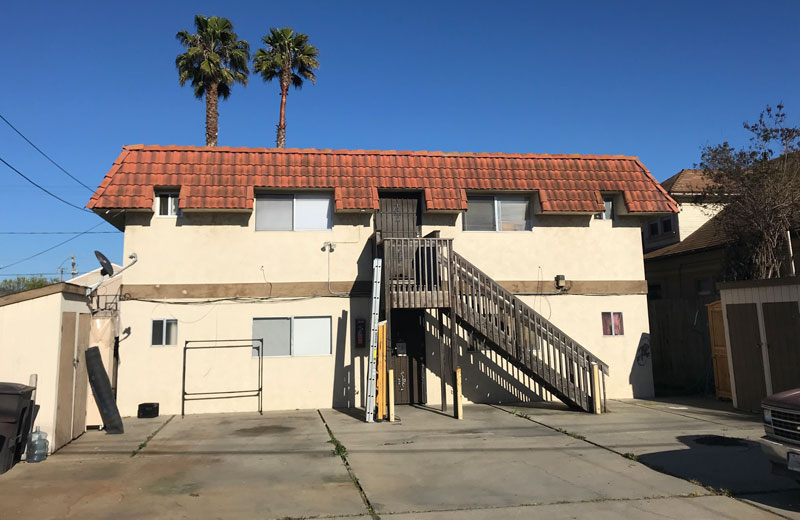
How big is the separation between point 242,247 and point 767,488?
11.1 metres

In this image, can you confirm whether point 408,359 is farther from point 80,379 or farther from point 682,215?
point 682,215

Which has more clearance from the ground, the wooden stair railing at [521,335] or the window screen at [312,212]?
the window screen at [312,212]

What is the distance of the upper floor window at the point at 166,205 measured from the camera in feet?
42.5

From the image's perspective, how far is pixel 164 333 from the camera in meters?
12.6

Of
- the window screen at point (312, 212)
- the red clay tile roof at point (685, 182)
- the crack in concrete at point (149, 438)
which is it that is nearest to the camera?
the crack in concrete at point (149, 438)

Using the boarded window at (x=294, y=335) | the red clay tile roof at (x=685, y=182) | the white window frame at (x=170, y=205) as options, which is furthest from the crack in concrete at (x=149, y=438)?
the red clay tile roof at (x=685, y=182)

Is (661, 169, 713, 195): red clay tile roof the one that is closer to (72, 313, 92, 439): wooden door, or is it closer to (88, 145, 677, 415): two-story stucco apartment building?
(88, 145, 677, 415): two-story stucco apartment building

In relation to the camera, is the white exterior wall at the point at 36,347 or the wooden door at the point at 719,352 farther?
the wooden door at the point at 719,352

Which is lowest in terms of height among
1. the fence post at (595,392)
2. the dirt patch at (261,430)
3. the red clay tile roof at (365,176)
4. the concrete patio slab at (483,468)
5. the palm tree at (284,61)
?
the concrete patio slab at (483,468)

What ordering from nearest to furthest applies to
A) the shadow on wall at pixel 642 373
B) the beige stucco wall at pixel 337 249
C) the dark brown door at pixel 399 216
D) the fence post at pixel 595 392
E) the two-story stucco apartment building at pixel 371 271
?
the fence post at pixel 595 392
the two-story stucco apartment building at pixel 371 271
the beige stucco wall at pixel 337 249
the dark brown door at pixel 399 216
the shadow on wall at pixel 642 373

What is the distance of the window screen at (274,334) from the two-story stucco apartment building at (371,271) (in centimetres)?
3

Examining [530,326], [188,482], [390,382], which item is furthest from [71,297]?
[530,326]

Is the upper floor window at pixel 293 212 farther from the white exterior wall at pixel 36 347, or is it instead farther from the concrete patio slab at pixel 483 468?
the white exterior wall at pixel 36 347

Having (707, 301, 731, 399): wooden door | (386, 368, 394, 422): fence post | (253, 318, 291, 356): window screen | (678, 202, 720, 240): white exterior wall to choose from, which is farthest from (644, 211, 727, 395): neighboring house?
(253, 318, 291, 356): window screen
